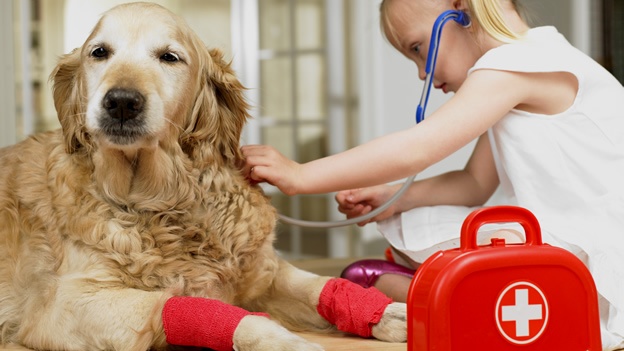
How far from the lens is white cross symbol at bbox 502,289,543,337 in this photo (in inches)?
38.8

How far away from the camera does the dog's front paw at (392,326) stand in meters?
1.33

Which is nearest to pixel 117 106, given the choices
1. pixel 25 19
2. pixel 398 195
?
pixel 398 195

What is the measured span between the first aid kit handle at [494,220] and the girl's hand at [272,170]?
0.51m

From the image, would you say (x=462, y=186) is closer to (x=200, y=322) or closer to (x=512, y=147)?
(x=512, y=147)

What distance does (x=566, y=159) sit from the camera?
153 cm

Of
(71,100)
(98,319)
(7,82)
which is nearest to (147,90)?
(71,100)

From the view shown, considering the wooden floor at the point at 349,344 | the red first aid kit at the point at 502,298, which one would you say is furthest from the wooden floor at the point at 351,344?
the red first aid kit at the point at 502,298

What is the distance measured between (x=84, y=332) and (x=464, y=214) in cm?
88

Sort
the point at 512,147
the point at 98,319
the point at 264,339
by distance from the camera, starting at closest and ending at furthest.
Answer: the point at 264,339 < the point at 98,319 < the point at 512,147

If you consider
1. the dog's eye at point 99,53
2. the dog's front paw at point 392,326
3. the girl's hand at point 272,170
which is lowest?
the dog's front paw at point 392,326

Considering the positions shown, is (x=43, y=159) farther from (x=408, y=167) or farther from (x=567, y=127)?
(x=567, y=127)

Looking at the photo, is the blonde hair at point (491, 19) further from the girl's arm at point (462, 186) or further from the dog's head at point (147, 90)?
the dog's head at point (147, 90)

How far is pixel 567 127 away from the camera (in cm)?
154

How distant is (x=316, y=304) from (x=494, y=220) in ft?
1.74
